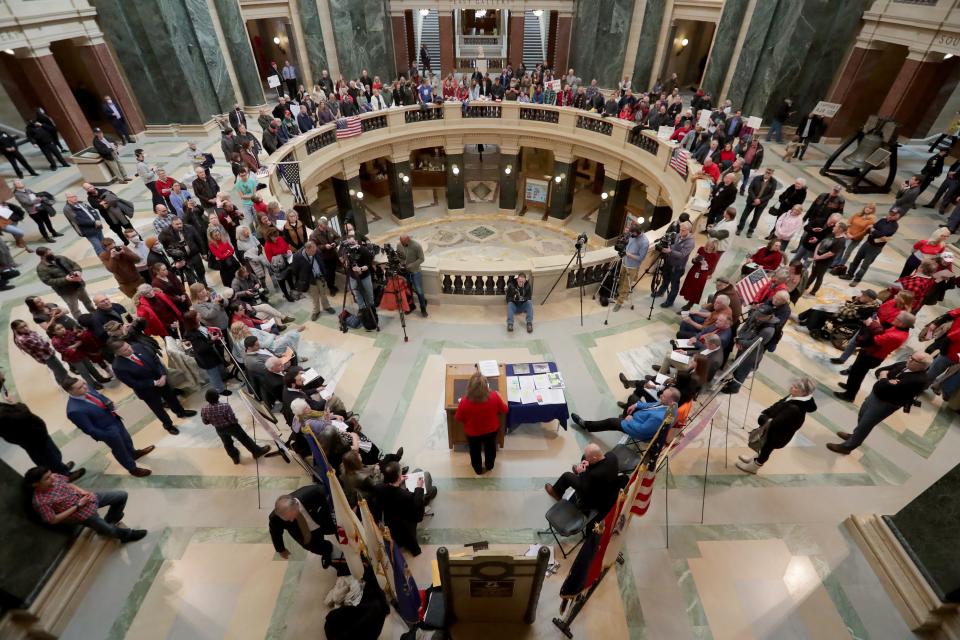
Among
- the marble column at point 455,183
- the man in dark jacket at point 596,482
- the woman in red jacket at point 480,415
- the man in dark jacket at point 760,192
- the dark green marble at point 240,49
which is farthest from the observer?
the marble column at point 455,183

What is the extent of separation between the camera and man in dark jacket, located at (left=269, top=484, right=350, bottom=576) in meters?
4.09

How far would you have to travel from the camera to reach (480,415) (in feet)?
16.8

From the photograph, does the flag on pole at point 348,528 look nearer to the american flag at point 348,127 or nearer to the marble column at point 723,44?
the american flag at point 348,127

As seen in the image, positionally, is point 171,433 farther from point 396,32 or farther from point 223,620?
point 396,32

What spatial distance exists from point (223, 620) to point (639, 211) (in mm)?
17538

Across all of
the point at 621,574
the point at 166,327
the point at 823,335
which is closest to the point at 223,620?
the point at 621,574

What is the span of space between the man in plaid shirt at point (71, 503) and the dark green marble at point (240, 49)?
1929 centimetres

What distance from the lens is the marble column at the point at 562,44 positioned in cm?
2265

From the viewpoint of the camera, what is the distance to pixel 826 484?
5.58 meters

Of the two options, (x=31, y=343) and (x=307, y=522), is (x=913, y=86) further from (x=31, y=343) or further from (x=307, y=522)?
(x=31, y=343)

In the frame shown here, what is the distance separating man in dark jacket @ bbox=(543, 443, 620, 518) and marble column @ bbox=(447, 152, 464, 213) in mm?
15455

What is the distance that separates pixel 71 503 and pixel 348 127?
1344 cm

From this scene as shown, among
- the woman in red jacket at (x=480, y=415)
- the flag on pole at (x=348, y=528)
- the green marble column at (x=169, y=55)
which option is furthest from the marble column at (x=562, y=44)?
the flag on pole at (x=348, y=528)

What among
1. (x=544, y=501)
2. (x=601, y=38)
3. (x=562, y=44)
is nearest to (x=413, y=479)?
(x=544, y=501)
